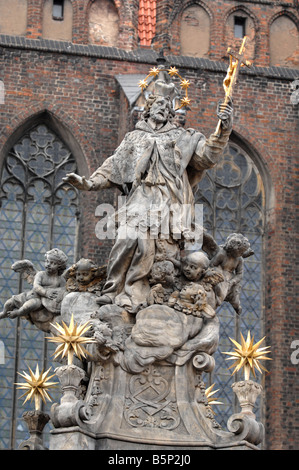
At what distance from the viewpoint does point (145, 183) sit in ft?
38.8

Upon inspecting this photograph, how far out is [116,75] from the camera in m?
23.6

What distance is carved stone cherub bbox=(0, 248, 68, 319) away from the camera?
12.0 metres

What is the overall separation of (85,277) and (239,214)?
1200 centimetres

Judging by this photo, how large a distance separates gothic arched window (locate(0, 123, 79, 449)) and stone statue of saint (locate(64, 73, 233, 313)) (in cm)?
974

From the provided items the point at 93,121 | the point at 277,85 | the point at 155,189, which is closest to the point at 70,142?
the point at 93,121

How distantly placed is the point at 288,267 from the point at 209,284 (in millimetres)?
11562

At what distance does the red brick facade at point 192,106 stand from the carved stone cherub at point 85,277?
10421 mm

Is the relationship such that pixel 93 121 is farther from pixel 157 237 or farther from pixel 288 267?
pixel 157 237

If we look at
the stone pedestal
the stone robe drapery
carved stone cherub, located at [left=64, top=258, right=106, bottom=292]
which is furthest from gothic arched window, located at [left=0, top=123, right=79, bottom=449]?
the stone pedestal

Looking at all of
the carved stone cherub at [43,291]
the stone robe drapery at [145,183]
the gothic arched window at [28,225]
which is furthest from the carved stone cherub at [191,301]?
the gothic arched window at [28,225]

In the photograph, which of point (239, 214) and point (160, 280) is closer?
point (160, 280)

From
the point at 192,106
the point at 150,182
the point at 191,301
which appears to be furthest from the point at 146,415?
the point at 192,106

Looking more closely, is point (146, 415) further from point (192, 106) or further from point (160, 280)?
point (192, 106)

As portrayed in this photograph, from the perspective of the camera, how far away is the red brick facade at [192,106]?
22.6m
